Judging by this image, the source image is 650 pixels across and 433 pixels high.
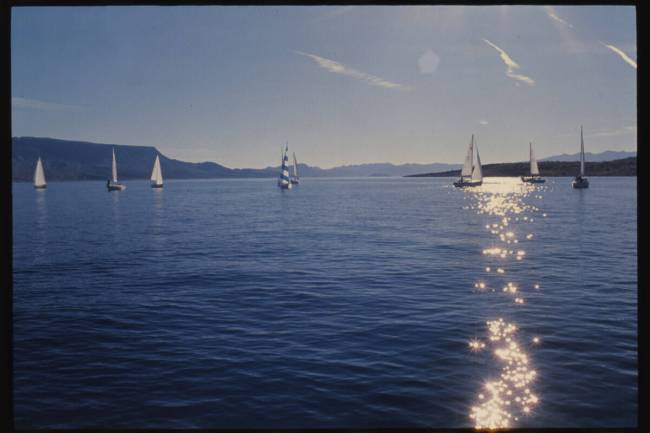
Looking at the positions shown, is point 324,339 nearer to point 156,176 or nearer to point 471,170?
point 471,170

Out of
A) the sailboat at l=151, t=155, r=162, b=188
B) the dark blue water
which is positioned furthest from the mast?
the dark blue water

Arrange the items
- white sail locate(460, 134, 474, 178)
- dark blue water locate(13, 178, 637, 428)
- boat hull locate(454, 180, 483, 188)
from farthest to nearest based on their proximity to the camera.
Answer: boat hull locate(454, 180, 483, 188), white sail locate(460, 134, 474, 178), dark blue water locate(13, 178, 637, 428)

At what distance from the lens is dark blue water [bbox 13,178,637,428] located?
32.4 ft

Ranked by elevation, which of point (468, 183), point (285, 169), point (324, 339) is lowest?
point (324, 339)

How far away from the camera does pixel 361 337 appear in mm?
14352

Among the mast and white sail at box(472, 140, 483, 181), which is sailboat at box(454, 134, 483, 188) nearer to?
white sail at box(472, 140, 483, 181)

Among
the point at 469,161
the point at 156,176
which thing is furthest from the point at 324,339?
the point at 156,176

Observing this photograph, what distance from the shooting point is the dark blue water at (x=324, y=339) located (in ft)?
32.4

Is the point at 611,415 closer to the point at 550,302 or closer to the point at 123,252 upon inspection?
the point at 550,302

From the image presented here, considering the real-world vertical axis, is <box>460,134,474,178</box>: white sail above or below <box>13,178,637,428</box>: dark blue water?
above

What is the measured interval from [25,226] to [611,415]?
59957mm

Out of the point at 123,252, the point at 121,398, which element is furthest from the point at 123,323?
the point at 123,252

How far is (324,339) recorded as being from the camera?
46.5 feet

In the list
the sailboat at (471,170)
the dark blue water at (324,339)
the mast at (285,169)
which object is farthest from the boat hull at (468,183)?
the dark blue water at (324,339)
